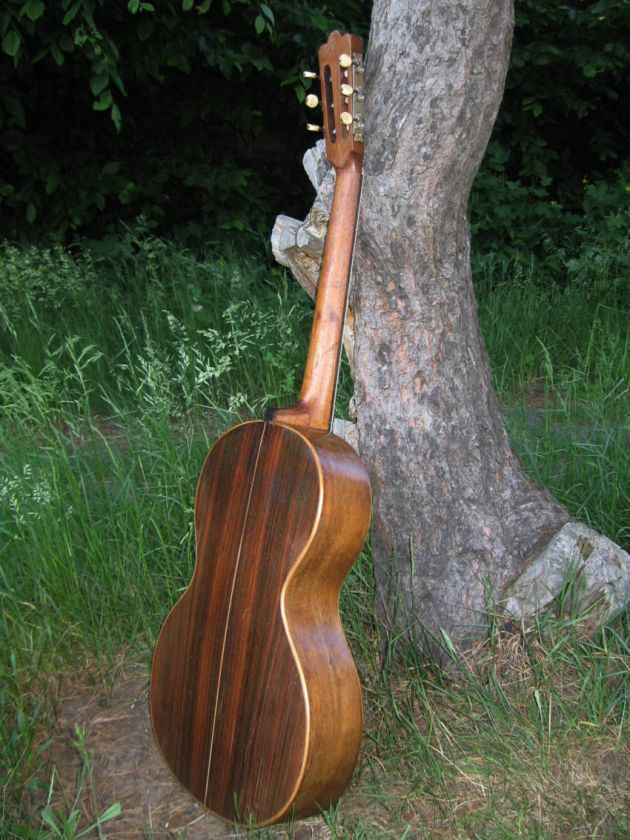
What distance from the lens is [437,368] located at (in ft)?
7.00

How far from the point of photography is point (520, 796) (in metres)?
1.80

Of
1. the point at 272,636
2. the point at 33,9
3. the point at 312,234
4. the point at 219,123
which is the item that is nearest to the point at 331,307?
the point at 312,234

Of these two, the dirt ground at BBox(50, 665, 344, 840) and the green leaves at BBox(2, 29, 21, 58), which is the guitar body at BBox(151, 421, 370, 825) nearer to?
the dirt ground at BBox(50, 665, 344, 840)

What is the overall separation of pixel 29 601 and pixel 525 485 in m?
1.29

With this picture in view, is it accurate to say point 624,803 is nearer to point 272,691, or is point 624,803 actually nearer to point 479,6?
point 272,691

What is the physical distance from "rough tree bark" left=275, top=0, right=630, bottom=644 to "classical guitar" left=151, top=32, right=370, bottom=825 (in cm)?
20

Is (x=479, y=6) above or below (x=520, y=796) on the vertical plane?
above

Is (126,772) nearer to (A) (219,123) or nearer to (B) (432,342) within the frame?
(B) (432,342)

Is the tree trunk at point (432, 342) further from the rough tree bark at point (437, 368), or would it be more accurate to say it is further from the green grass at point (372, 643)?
the green grass at point (372, 643)

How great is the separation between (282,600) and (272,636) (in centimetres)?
7

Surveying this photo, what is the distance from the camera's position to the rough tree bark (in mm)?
2004

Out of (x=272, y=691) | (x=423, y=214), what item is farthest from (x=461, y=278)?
(x=272, y=691)

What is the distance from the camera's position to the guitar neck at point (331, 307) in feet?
6.05

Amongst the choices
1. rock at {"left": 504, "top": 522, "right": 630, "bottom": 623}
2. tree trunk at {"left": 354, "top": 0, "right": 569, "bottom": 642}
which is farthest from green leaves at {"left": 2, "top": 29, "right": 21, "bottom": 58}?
rock at {"left": 504, "top": 522, "right": 630, "bottom": 623}
